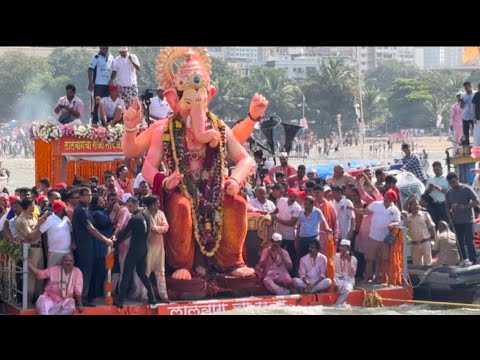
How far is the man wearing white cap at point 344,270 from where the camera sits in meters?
15.5

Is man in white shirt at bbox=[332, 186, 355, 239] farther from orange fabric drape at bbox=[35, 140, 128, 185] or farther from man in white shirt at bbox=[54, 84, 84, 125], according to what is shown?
man in white shirt at bbox=[54, 84, 84, 125]

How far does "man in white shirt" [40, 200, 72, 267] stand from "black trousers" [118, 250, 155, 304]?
2.34ft

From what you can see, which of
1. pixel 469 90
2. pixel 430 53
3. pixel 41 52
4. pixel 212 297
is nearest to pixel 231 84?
pixel 41 52

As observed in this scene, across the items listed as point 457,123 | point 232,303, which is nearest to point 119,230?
point 232,303

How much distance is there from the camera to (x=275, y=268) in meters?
15.3

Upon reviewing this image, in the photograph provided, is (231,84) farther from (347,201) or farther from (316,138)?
(347,201)

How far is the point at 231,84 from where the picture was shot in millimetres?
89938

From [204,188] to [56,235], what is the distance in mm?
2055

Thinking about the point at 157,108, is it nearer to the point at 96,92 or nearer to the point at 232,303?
the point at 96,92

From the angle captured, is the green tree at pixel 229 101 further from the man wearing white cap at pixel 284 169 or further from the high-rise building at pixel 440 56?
the high-rise building at pixel 440 56

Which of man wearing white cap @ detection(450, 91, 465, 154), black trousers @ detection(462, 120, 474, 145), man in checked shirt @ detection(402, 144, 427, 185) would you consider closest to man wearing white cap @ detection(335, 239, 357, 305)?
man in checked shirt @ detection(402, 144, 427, 185)

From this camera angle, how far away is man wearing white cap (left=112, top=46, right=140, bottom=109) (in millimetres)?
17672

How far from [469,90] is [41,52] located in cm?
9455

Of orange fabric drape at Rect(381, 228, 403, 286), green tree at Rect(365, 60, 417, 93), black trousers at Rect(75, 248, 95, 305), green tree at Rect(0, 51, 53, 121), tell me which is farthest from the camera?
green tree at Rect(365, 60, 417, 93)
